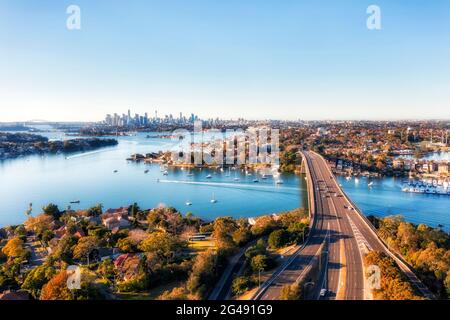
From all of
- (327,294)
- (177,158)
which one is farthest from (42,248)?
(177,158)

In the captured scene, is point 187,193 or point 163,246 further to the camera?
point 187,193

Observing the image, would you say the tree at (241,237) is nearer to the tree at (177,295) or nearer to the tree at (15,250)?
the tree at (177,295)

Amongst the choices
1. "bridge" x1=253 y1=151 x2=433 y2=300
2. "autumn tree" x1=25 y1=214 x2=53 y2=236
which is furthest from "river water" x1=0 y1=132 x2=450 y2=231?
"bridge" x1=253 y1=151 x2=433 y2=300

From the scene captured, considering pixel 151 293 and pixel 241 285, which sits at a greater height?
pixel 241 285

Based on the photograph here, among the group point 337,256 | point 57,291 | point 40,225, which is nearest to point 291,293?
point 337,256

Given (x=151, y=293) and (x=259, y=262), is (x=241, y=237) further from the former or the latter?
(x=151, y=293)

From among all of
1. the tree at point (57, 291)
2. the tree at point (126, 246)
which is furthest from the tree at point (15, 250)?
the tree at point (57, 291)

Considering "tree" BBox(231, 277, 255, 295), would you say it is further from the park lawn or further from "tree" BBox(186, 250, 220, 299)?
the park lawn
